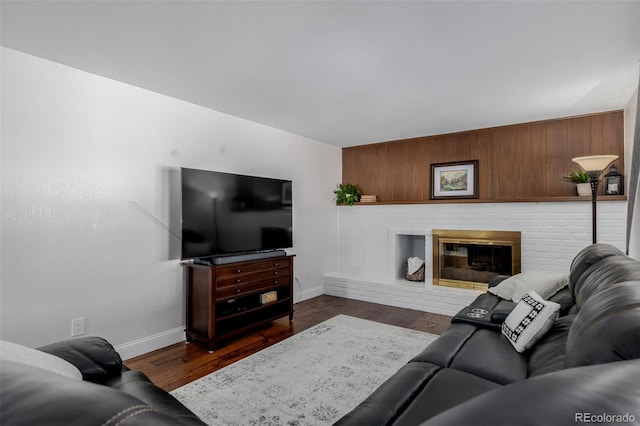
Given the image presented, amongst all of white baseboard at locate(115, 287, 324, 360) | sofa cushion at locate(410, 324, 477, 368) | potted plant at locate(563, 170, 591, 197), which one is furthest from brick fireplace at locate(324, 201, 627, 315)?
white baseboard at locate(115, 287, 324, 360)

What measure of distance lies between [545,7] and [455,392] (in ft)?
6.79

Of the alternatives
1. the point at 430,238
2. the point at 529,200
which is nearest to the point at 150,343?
the point at 430,238

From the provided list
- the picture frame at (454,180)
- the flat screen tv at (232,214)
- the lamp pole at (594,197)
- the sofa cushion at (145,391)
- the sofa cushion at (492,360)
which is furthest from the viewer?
the picture frame at (454,180)

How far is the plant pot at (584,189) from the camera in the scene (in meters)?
3.77

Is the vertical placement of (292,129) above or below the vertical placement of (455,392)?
above

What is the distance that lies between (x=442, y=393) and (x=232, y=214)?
270cm

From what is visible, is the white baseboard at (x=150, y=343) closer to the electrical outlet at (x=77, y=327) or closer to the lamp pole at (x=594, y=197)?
the electrical outlet at (x=77, y=327)

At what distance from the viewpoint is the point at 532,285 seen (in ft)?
8.57

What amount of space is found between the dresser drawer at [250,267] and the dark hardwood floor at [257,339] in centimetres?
66

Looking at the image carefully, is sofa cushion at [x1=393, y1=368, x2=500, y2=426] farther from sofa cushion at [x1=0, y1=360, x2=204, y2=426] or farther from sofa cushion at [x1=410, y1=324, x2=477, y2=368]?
sofa cushion at [x1=0, y1=360, x2=204, y2=426]

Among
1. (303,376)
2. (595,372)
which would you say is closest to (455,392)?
(595,372)

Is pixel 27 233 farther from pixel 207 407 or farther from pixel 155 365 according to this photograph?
pixel 207 407

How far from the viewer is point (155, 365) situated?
2834 millimetres

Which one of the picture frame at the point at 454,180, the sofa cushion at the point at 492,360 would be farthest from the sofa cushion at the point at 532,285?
the picture frame at the point at 454,180
